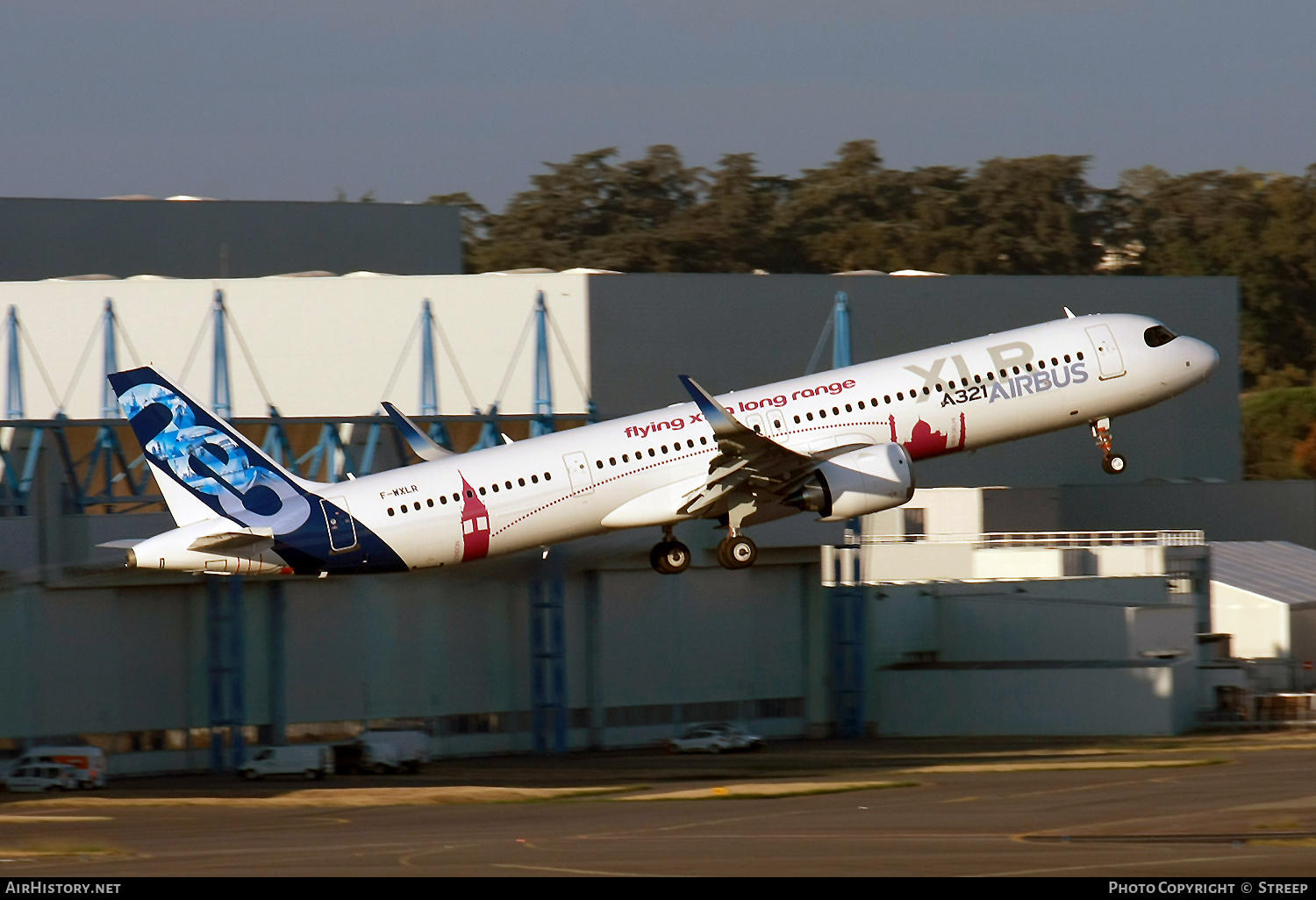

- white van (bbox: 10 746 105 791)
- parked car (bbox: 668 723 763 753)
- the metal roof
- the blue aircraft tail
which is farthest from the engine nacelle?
the metal roof

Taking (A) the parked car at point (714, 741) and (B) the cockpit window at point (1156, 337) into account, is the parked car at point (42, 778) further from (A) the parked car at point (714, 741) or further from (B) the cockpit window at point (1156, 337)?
(B) the cockpit window at point (1156, 337)

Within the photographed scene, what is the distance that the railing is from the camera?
334 ft

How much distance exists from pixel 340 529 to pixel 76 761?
49.4 feet

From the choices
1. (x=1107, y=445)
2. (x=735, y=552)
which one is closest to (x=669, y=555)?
(x=735, y=552)

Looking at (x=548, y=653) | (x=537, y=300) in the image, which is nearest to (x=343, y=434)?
(x=537, y=300)

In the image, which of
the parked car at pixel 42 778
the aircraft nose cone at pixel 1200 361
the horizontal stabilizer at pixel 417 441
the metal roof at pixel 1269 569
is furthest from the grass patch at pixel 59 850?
the metal roof at pixel 1269 569

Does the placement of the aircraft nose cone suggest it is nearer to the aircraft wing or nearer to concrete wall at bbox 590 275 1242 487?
the aircraft wing

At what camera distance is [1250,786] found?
59.8m

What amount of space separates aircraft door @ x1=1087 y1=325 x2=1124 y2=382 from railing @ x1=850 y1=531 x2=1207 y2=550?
38961 millimetres

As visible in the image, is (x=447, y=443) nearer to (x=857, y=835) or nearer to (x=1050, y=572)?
(x=1050, y=572)

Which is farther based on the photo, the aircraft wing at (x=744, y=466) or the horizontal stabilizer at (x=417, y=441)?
the horizontal stabilizer at (x=417, y=441)

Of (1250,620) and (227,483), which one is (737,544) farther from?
(1250,620)

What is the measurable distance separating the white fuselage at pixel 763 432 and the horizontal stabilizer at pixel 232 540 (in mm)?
2332

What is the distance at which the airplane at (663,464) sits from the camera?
5722 centimetres
